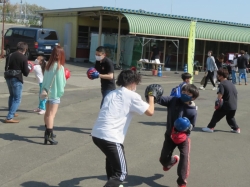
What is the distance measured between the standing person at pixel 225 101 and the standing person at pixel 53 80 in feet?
11.1

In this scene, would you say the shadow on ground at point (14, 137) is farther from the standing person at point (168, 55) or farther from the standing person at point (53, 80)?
the standing person at point (168, 55)

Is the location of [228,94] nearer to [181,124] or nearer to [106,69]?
[106,69]

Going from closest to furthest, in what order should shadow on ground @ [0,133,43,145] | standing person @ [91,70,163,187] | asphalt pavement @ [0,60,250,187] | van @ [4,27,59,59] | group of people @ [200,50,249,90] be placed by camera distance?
standing person @ [91,70,163,187] → asphalt pavement @ [0,60,250,187] → shadow on ground @ [0,133,43,145] → group of people @ [200,50,249,90] → van @ [4,27,59,59]

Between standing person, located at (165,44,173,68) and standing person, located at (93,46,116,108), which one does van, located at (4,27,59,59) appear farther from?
standing person, located at (93,46,116,108)

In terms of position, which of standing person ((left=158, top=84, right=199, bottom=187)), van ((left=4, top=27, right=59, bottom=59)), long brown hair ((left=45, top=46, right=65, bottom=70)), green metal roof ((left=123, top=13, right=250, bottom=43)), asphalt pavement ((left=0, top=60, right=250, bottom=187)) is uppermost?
green metal roof ((left=123, top=13, right=250, bottom=43))

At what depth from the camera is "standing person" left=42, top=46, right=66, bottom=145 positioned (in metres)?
6.81

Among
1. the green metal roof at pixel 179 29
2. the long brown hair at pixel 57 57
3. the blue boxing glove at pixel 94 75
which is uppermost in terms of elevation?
the green metal roof at pixel 179 29

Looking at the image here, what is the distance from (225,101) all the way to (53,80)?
3.80 meters

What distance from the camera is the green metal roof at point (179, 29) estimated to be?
74.1ft

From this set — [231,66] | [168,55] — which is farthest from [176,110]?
[168,55]

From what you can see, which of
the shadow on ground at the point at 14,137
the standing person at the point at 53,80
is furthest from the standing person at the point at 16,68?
the standing person at the point at 53,80

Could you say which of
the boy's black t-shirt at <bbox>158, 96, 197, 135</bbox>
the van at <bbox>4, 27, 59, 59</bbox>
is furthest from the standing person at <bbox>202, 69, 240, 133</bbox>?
the van at <bbox>4, 27, 59, 59</bbox>

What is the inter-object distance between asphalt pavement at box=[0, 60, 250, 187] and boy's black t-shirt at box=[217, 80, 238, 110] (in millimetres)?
630

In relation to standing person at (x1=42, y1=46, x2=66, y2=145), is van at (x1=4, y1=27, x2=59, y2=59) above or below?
above
